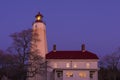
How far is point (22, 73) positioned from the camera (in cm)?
6238

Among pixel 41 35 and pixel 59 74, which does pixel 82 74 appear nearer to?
pixel 59 74

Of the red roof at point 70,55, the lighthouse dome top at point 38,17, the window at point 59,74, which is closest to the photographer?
the window at point 59,74

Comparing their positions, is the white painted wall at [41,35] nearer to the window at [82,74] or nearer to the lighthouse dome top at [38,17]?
the lighthouse dome top at [38,17]

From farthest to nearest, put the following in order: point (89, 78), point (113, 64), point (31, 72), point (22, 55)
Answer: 1. point (113, 64)
2. point (89, 78)
3. point (31, 72)
4. point (22, 55)

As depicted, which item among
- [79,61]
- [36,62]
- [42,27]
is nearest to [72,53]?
[79,61]

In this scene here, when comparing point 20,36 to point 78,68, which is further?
point 78,68

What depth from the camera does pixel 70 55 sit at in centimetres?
8400

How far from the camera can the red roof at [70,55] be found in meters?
83.0

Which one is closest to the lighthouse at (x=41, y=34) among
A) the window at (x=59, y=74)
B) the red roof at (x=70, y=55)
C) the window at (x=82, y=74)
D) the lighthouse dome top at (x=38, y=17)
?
the lighthouse dome top at (x=38, y=17)

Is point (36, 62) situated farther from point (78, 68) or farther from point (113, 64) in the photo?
point (113, 64)

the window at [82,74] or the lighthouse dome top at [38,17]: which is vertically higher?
the lighthouse dome top at [38,17]

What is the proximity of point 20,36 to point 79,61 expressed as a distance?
2405 cm

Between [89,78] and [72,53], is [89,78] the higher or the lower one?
the lower one

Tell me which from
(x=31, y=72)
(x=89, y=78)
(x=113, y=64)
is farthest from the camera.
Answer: (x=113, y=64)
